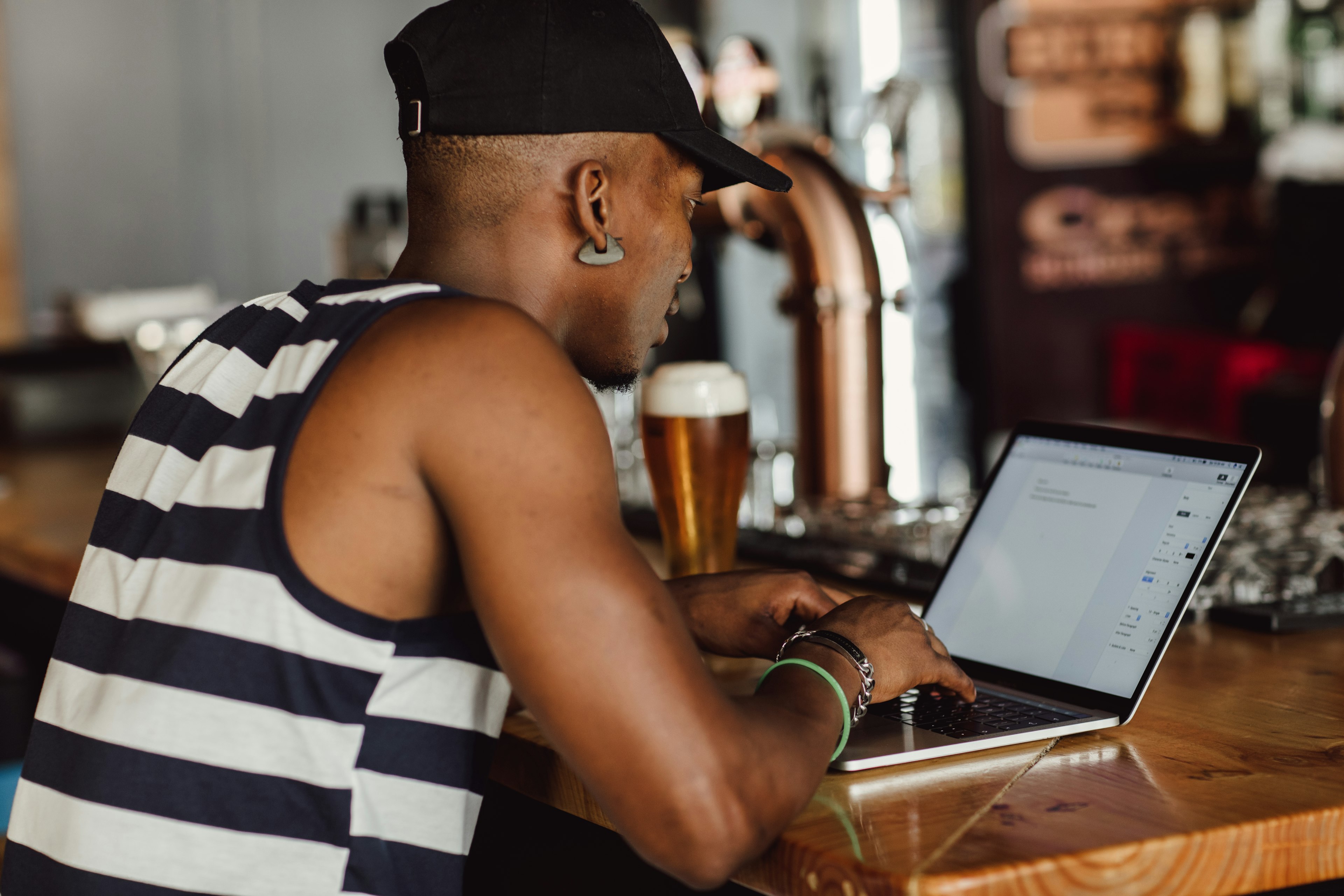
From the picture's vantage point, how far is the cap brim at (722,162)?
935mm

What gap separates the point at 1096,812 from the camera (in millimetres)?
769

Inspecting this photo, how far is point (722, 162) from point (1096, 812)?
19.0 inches

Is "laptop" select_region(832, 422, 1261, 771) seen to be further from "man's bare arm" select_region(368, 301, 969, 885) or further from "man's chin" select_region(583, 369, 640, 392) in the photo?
"man's chin" select_region(583, 369, 640, 392)

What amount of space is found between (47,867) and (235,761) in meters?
0.17

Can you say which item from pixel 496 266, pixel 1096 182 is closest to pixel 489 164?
pixel 496 266

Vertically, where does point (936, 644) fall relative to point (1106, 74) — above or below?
below

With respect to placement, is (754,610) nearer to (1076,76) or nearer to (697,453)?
(697,453)

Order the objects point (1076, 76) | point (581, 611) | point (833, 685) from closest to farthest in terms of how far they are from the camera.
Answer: point (581, 611), point (833, 685), point (1076, 76)

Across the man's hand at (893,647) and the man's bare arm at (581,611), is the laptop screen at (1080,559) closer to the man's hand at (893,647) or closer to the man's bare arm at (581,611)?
the man's hand at (893,647)

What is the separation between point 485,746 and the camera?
0.86m

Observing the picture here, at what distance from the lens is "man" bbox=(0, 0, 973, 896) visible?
2.42ft

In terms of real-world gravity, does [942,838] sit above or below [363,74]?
below

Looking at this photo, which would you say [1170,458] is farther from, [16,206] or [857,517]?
[16,206]

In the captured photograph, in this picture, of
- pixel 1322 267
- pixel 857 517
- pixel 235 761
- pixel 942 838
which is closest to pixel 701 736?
pixel 942 838
